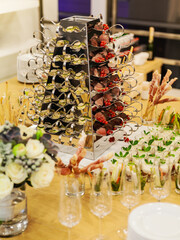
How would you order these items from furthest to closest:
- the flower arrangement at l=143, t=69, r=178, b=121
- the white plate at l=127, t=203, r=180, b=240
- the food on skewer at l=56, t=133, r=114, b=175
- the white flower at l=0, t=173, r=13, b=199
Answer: the flower arrangement at l=143, t=69, r=178, b=121 → the food on skewer at l=56, t=133, r=114, b=175 → the white flower at l=0, t=173, r=13, b=199 → the white plate at l=127, t=203, r=180, b=240

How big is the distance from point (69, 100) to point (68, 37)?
0.31 meters

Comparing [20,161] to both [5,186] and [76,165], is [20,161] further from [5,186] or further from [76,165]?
[76,165]

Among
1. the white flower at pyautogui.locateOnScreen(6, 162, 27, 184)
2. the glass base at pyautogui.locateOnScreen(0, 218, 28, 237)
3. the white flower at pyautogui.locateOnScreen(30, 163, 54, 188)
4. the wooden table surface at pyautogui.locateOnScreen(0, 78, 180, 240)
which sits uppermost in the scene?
the white flower at pyautogui.locateOnScreen(6, 162, 27, 184)

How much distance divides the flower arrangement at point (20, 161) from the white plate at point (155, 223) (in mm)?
344

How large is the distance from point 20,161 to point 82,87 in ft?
2.23

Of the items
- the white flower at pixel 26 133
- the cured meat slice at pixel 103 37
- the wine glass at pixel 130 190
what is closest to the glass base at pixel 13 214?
the white flower at pixel 26 133

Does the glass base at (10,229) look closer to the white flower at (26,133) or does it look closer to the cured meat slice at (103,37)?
the white flower at (26,133)

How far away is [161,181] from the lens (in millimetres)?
1573

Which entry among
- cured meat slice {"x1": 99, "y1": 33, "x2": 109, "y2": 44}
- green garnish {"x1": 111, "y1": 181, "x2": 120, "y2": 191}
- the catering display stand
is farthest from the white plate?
cured meat slice {"x1": 99, "y1": 33, "x2": 109, "y2": 44}

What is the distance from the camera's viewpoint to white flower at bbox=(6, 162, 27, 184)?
1399mm

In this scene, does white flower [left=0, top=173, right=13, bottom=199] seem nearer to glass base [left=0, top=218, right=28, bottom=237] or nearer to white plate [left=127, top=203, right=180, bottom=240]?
glass base [left=0, top=218, right=28, bottom=237]

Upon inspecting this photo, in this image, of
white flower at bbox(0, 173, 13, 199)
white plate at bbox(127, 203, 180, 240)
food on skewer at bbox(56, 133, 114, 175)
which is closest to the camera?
white plate at bbox(127, 203, 180, 240)

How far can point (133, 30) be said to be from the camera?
17.1ft

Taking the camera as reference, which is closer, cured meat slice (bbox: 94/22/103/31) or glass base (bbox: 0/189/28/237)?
glass base (bbox: 0/189/28/237)
